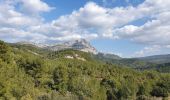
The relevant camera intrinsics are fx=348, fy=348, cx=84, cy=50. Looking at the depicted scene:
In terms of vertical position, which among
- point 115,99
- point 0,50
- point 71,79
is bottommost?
point 115,99

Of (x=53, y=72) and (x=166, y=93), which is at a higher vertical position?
(x=53, y=72)

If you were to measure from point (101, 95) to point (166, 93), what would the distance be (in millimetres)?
38153

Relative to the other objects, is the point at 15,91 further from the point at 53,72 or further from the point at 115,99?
the point at 115,99

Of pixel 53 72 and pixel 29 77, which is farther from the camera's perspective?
pixel 53 72

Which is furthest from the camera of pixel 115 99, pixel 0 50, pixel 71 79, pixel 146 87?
pixel 146 87

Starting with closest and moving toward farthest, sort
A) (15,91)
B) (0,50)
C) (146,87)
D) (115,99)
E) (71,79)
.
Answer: (15,91) → (0,50) → (71,79) → (115,99) → (146,87)

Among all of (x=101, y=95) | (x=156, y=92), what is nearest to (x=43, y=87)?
(x=101, y=95)

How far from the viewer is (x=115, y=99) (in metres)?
145

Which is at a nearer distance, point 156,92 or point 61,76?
point 61,76

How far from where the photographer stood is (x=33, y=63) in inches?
5015

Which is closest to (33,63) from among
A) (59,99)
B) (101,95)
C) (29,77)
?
(29,77)

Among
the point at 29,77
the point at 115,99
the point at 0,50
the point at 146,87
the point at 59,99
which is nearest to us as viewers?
the point at 59,99

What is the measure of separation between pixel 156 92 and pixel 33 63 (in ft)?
212

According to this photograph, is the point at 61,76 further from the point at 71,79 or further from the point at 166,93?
the point at 166,93
